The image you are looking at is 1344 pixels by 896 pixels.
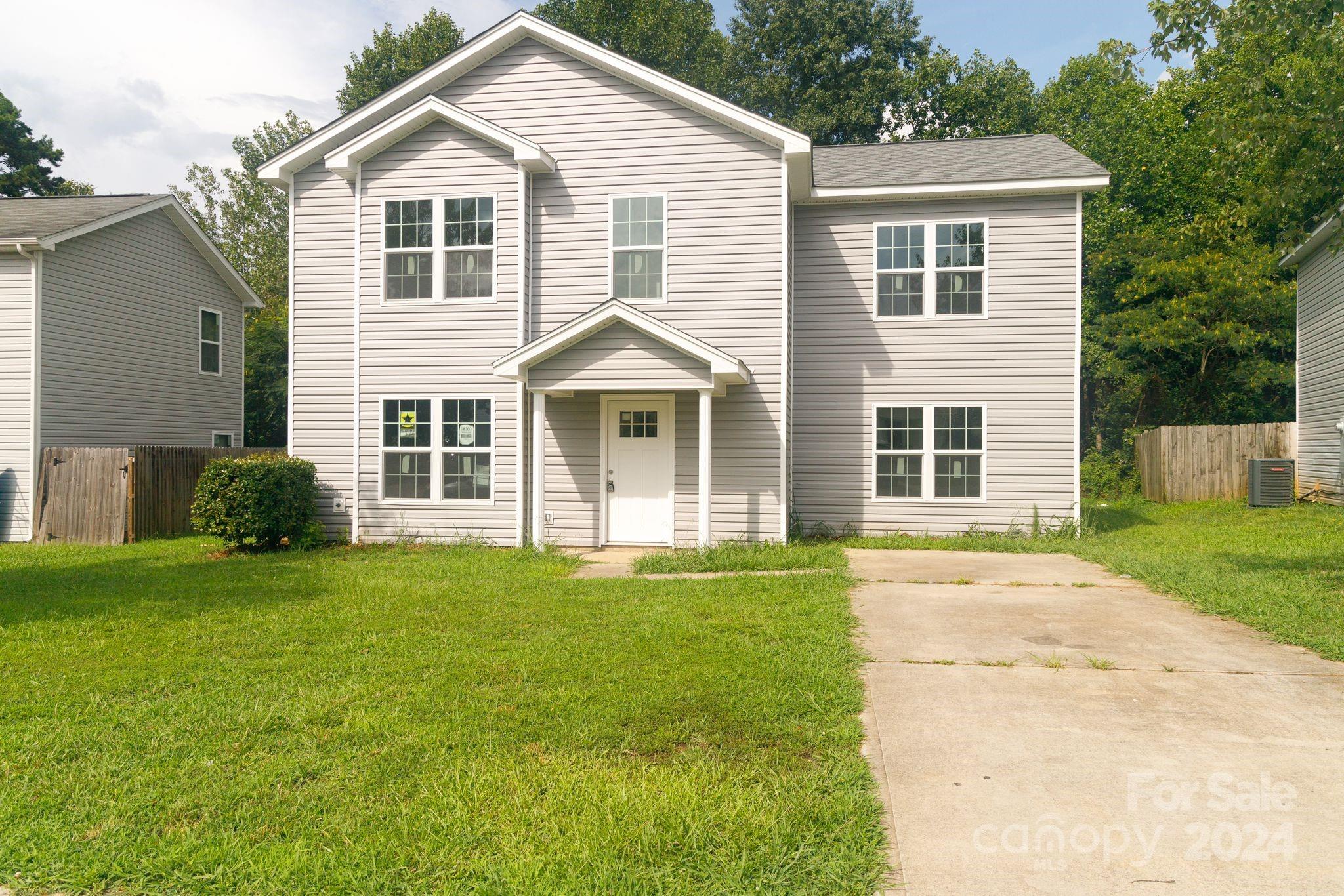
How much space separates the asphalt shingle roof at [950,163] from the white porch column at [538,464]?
5808 mm

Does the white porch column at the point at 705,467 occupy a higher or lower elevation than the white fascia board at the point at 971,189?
lower

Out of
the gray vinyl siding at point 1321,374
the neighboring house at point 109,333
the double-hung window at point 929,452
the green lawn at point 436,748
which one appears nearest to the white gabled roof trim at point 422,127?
the neighboring house at point 109,333

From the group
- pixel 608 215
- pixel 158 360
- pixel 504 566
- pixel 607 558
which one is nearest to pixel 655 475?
pixel 607 558

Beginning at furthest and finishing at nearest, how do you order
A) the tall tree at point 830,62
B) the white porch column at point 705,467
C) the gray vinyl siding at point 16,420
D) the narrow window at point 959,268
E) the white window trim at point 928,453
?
the tall tree at point 830,62
the gray vinyl siding at point 16,420
the narrow window at point 959,268
the white window trim at point 928,453
the white porch column at point 705,467

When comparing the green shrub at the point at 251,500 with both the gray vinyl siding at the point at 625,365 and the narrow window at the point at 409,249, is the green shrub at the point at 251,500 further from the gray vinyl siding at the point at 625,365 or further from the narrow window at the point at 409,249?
the gray vinyl siding at the point at 625,365

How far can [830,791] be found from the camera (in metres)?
3.91

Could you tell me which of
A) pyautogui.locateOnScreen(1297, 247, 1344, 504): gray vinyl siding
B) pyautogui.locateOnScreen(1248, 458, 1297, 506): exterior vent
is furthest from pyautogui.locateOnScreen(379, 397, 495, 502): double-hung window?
pyautogui.locateOnScreen(1297, 247, 1344, 504): gray vinyl siding

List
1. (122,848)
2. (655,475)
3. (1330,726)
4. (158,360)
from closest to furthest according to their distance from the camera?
(122,848) → (1330,726) → (655,475) → (158,360)

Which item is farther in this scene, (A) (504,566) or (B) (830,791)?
(A) (504,566)

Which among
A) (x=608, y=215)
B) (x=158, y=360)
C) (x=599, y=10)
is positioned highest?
(x=599, y=10)

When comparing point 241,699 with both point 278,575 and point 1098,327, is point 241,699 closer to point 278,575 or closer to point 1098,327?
point 278,575

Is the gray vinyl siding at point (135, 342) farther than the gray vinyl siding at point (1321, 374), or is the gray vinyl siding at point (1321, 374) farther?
the gray vinyl siding at point (1321, 374)

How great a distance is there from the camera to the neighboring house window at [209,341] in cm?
1905

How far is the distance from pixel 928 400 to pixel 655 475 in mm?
4617
